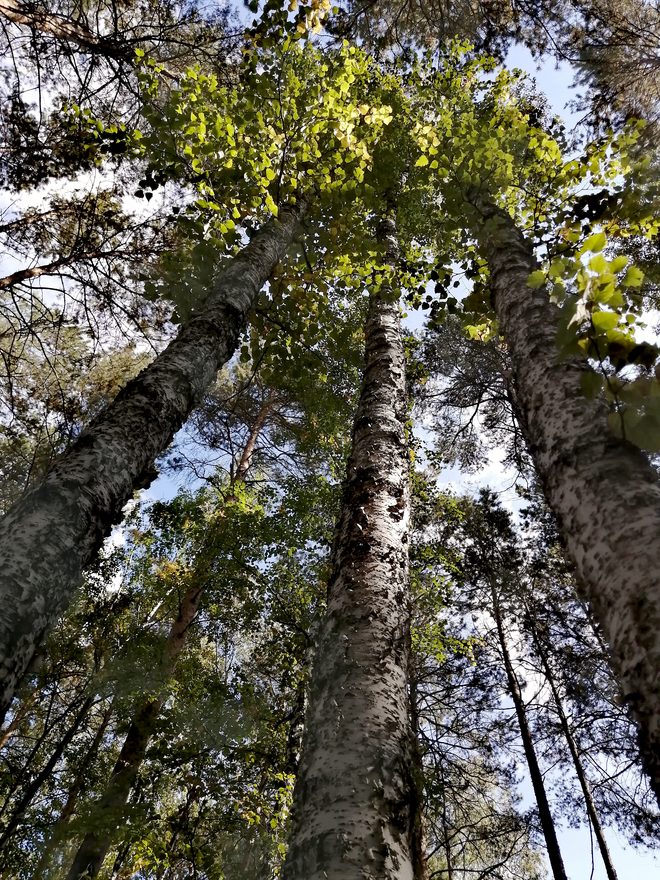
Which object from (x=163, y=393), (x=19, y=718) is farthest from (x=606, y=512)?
(x=19, y=718)

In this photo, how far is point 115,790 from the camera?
617 cm

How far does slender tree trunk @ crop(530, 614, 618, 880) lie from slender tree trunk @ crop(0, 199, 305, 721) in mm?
9438

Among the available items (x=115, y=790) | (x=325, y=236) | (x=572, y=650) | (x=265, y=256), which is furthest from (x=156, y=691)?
(x=572, y=650)

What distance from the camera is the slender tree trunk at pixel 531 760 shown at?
7.21 meters

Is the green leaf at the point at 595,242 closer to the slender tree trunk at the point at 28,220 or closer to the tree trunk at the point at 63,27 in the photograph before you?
the tree trunk at the point at 63,27

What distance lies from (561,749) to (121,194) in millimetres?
12875

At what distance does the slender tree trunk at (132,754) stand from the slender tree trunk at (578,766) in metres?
7.03

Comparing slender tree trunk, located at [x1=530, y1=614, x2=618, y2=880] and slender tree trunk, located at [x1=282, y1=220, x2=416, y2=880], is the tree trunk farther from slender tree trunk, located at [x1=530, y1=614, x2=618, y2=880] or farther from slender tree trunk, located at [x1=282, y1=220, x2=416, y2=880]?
slender tree trunk, located at [x1=530, y1=614, x2=618, y2=880]

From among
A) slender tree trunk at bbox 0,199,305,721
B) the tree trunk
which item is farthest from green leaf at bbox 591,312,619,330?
the tree trunk

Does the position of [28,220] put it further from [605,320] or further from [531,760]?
[531,760]

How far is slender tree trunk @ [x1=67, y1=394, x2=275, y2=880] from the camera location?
5.54 m

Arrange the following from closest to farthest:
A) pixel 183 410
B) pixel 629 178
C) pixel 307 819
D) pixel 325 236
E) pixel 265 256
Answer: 1. pixel 307 819
2. pixel 629 178
3. pixel 183 410
4. pixel 265 256
5. pixel 325 236

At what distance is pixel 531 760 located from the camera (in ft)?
26.7

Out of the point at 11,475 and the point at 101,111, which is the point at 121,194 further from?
the point at 11,475
